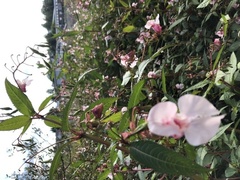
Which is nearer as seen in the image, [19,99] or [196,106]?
[196,106]

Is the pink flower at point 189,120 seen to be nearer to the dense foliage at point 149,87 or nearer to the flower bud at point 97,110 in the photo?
the dense foliage at point 149,87

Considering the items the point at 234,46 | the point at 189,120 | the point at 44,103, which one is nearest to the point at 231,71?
the point at 234,46

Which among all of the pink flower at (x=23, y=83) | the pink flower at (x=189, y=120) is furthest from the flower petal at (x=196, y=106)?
the pink flower at (x=23, y=83)

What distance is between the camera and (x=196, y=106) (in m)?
0.42

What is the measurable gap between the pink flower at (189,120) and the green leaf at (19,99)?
1.33 feet

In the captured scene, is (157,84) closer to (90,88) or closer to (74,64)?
(90,88)

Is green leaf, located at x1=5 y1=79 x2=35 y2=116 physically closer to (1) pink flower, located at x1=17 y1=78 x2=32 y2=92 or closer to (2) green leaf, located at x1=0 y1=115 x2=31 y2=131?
(2) green leaf, located at x1=0 y1=115 x2=31 y2=131

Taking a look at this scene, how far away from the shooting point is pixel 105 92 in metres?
2.30

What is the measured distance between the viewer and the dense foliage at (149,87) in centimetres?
73

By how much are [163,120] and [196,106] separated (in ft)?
0.13

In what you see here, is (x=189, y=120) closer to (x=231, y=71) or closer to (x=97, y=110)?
(x=97, y=110)

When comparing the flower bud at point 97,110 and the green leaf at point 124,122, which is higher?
the flower bud at point 97,110

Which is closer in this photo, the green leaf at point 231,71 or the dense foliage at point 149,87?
the dense foliage at point 149,87

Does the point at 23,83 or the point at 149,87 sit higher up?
the point at 23,83
